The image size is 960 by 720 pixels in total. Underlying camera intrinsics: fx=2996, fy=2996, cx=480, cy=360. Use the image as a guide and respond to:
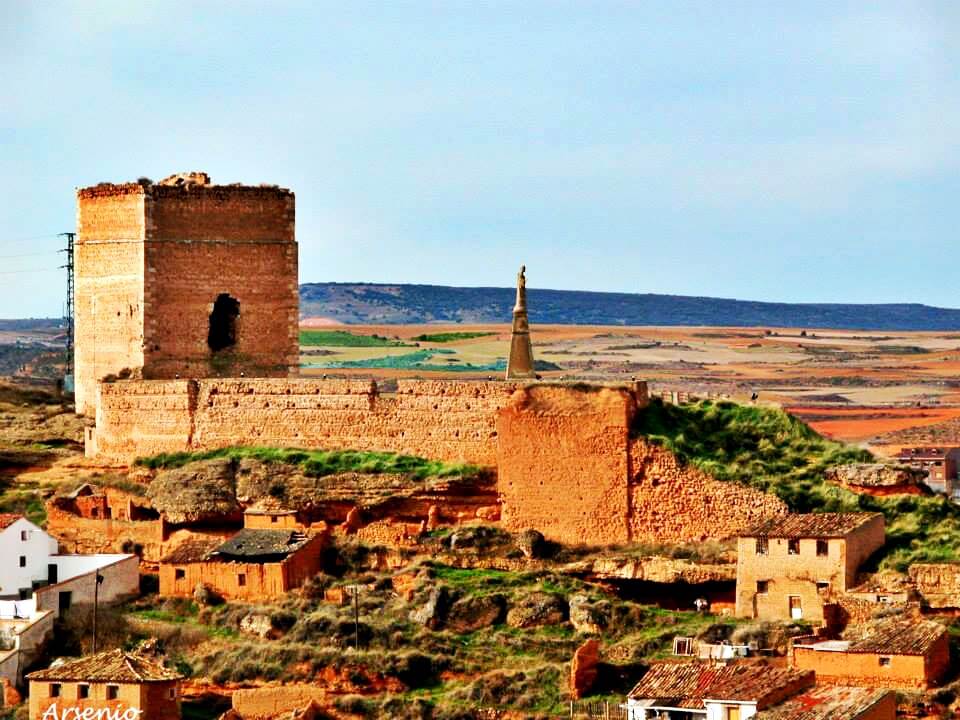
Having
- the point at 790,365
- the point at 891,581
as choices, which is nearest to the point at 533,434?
the point at 891,581

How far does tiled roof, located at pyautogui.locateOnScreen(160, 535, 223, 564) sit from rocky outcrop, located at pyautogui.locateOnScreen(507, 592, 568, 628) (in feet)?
17.5

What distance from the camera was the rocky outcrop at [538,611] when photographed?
42.9 meters

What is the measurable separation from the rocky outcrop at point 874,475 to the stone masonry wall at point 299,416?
5242 millimetres

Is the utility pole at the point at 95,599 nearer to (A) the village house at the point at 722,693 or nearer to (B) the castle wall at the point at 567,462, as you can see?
(B) the castle wall at the point at 567,462

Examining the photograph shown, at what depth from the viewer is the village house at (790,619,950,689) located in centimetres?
3878

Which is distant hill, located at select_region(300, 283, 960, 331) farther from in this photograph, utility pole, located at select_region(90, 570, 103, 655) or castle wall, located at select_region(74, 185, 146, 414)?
utility pole, located at select_region(90, 570, 103, 655)

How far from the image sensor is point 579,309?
12438 cm

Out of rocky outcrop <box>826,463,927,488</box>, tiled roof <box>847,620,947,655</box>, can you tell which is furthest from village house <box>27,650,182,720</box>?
rocky outcrop <box>826,463,927,488</box>

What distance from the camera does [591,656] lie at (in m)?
40.8

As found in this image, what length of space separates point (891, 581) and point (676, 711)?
15.6 feet

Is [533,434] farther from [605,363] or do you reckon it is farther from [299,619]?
[605,363]

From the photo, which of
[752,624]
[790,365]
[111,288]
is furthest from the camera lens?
[790,365]

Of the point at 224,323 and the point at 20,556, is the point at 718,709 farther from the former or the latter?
the point at 224,323

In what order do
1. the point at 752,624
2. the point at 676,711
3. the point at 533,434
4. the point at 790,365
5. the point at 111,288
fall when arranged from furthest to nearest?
the point at 790,365
the point at 111,288
the point at 533,434
the point at 752,624
the point at 676,711
